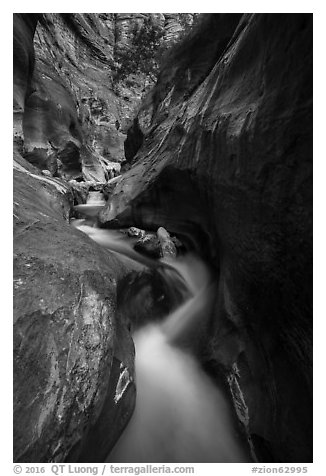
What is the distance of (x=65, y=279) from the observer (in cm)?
189

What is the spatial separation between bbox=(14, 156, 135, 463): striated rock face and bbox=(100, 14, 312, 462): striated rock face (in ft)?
3.43

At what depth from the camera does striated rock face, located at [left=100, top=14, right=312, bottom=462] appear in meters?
1.54

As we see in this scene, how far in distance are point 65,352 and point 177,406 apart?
1394 millimetres

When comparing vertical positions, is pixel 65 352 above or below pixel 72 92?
below

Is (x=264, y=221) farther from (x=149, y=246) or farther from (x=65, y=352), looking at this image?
(x=149, y=246)

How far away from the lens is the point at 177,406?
2367 millimetres

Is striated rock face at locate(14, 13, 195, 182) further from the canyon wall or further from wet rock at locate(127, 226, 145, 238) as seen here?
the canyon wall

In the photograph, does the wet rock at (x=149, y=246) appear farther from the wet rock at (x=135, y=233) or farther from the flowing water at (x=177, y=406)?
the flowing water at (x=177, y=406)

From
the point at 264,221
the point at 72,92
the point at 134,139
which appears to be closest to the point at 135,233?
the point at 264,221

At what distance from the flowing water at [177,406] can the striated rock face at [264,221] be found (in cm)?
21

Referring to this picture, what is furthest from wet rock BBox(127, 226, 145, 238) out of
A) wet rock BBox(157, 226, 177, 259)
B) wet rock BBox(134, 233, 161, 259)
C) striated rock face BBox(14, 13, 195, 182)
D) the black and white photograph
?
striated rock face BBox(14, 13, 195, 182)

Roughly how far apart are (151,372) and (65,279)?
1.42 metres
